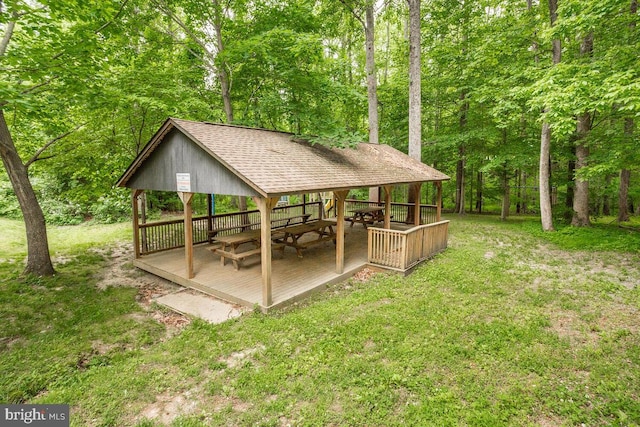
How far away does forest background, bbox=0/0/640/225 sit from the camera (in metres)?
6.97

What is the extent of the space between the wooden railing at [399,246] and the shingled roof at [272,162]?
1.36 m

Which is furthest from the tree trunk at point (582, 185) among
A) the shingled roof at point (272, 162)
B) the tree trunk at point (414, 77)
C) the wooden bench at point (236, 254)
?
the wooden bench at point (236, 254)

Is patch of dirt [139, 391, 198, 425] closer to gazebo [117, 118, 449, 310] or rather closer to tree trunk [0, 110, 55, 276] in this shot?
gazebo [117, 118, 449, 310]

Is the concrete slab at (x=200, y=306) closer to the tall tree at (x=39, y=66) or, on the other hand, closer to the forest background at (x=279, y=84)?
the tall tree at (x=39, y=66)

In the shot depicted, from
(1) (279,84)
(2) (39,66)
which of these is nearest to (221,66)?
(1) (279,84)

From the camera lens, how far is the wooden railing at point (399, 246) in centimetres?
791

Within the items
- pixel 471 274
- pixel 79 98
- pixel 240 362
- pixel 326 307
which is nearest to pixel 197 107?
pixel 79 98

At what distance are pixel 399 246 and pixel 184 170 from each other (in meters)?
5.38

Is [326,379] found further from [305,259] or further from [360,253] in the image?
[360,253]

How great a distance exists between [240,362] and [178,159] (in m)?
4.73

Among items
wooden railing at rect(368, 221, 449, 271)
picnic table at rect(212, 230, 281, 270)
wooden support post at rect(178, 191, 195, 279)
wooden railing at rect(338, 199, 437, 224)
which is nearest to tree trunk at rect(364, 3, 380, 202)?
wooden railing at rect(338, 199, 437, 224)

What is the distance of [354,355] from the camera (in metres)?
4.46

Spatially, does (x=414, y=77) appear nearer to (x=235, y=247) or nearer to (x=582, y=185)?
(x=582, y=185)

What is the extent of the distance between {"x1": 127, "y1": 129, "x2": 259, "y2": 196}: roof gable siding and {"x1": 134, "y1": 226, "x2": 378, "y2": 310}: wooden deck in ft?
6.68
